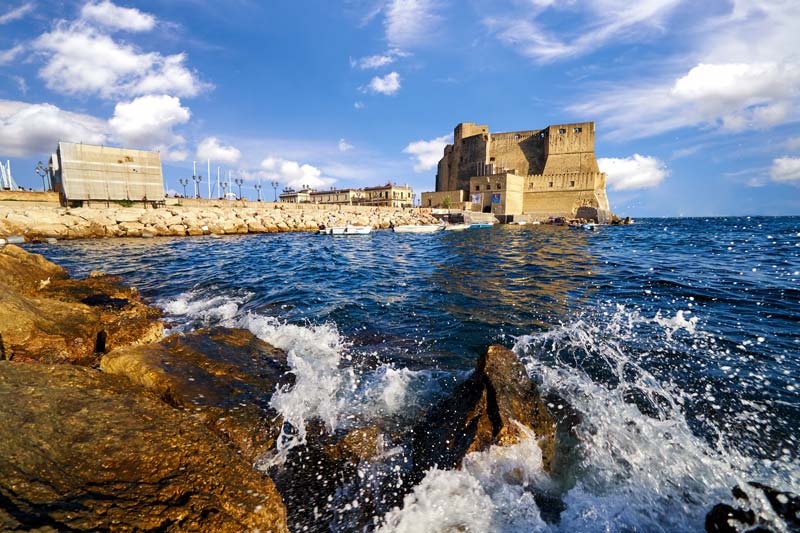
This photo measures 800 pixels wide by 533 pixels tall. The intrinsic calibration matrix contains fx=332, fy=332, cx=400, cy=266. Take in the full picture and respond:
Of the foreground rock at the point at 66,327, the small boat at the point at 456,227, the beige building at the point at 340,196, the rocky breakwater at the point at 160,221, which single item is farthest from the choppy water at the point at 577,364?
the beige building at the point at 340,196

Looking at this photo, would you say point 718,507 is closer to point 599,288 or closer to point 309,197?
point 599,288

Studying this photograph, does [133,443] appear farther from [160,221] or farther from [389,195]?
[389,195]

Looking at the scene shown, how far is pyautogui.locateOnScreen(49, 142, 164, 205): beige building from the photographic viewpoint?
31.2m

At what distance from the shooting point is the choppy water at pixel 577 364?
8.41 feet

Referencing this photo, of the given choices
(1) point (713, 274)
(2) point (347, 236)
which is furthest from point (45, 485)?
(2) point (347, 236)

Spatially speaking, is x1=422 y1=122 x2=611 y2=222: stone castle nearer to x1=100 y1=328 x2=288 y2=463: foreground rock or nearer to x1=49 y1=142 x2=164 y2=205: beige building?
x1=49 y1=142 x2=164 y2=205: beige building

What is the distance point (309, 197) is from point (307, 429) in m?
90.4

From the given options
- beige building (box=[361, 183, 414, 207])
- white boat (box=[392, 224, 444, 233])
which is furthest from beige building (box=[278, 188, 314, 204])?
white boat (box=[392, 224, 444, 233])

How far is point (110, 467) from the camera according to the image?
6.15 feet

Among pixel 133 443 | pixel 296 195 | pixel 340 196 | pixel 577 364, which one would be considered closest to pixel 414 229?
pixel 577 364

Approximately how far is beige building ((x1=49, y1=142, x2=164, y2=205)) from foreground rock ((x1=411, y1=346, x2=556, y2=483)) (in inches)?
1671

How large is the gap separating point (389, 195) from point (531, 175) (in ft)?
103

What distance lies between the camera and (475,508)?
242cm

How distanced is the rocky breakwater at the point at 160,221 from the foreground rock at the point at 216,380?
2808 centimetres
